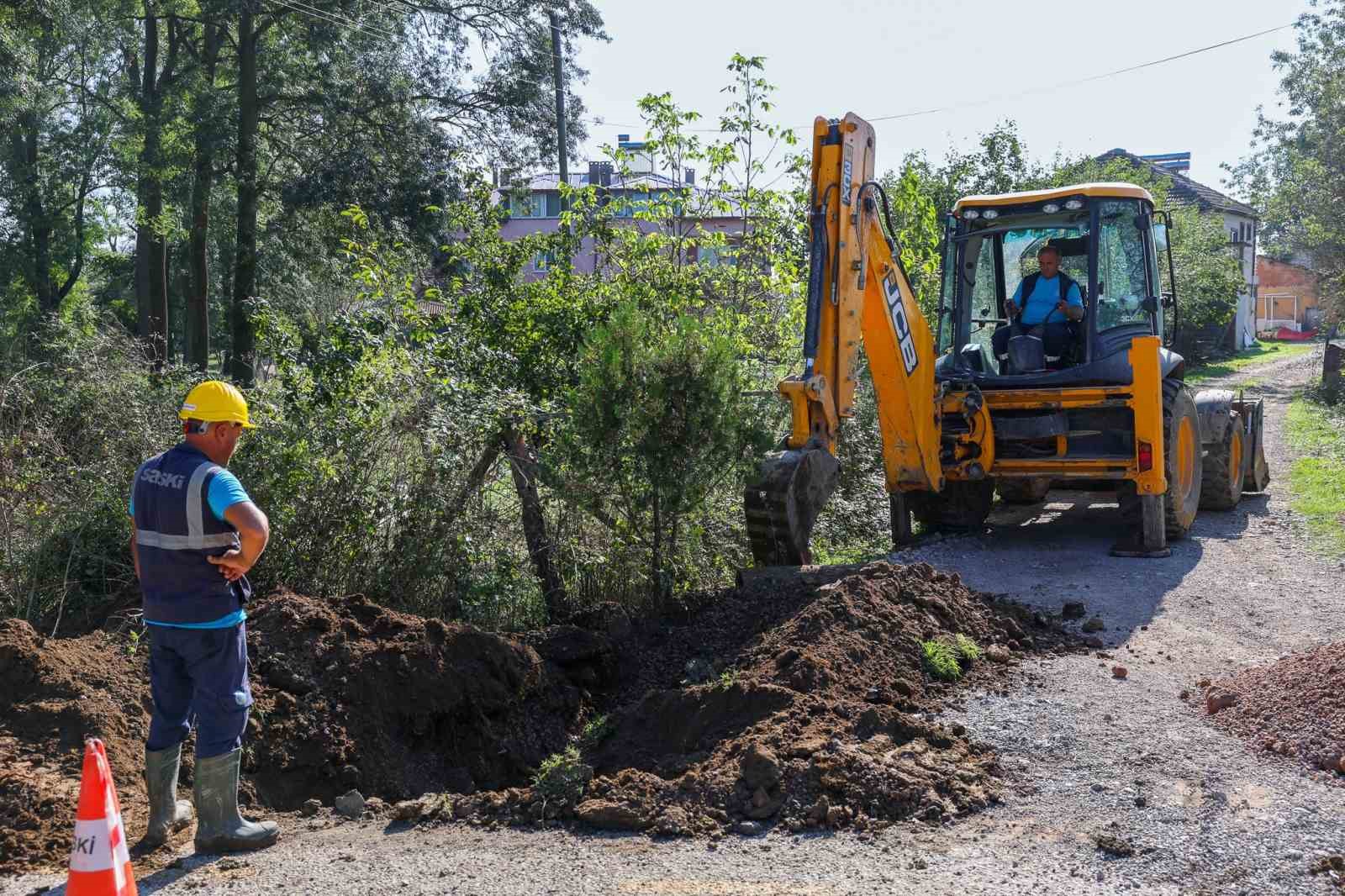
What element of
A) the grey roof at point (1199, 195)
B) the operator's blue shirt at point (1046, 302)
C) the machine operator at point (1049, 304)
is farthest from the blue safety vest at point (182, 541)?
the grey roof at point (1199, 195)

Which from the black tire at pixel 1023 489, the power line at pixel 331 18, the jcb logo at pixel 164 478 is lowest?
the black tire at pixel 1023 489

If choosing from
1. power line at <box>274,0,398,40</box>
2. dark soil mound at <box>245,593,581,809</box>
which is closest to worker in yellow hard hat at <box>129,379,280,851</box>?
dark soil mound at <box>245,593,581,809</box>

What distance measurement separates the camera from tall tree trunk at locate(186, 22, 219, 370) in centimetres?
2236

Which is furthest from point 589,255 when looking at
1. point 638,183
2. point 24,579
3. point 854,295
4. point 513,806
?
point 513,806

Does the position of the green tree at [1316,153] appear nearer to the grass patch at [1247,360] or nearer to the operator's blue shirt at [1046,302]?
the grass patch at [1247,360]

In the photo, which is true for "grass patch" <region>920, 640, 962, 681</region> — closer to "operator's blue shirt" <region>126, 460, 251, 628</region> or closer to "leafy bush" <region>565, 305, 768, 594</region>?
"leafy bush" <region>565, 305, 768, 594</region>

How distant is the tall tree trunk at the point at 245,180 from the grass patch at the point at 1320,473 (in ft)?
58.3

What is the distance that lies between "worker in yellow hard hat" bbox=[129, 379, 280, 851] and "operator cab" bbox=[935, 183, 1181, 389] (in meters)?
7.41

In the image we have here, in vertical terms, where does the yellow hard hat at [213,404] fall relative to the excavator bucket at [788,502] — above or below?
above

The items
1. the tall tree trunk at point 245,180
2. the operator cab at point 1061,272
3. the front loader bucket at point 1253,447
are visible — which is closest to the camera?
the operator cab at point 1061,272

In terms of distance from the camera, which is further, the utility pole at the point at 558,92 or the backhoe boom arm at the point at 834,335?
the utility pole at the point at 558,92

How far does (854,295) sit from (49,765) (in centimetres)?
618

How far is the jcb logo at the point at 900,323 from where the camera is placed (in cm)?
970

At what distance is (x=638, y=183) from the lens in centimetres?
1117
